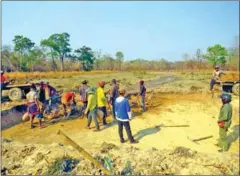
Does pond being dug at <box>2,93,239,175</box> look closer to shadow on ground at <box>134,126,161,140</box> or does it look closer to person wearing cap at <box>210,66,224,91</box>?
shadow on ground at <box>134,126,161,140</box>

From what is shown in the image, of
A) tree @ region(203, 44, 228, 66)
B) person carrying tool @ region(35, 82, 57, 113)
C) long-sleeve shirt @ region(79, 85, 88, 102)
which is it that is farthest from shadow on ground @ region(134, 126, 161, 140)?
tree @ region(203, 44, 228, 66)

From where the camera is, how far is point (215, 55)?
19.3m

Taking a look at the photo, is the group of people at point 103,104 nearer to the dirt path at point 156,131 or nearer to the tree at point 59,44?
the dirt path at point 156,131

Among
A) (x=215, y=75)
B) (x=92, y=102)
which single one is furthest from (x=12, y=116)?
(x=215, y=75)

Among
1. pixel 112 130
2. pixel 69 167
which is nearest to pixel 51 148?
pixel 69 167

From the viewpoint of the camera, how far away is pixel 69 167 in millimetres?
5547

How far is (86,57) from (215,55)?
484 inches

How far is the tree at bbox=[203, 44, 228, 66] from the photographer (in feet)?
61.0

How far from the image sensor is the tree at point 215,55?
18.6 meters

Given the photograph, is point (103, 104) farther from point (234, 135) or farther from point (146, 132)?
point (234, 135)

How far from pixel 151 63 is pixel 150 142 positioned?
7.42 meters

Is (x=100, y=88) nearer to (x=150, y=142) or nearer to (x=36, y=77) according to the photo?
(x=150, y=142)

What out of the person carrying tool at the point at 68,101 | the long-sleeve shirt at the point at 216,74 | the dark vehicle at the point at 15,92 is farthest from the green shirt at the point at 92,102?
the long-sleeve shirt at the point at 216,74

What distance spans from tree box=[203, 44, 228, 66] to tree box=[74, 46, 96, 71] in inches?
423
